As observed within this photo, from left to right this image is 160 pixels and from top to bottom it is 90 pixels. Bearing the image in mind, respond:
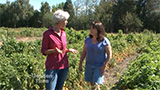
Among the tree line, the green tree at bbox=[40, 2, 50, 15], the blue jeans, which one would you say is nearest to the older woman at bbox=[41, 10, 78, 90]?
the blue jeans

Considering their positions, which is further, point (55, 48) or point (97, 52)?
point (97, 52)

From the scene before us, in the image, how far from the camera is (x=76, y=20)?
4047 cm

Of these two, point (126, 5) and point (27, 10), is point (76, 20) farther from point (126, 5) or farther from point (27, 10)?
point (27, 10)

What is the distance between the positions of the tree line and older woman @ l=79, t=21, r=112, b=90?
2937 cm

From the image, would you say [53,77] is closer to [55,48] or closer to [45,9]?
[55,48]

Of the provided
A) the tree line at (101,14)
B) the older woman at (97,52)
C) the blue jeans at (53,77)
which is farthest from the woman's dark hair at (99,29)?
the tree line at (101,14)

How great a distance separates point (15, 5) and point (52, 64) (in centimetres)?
4901

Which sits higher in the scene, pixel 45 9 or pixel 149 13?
pixel 45 9

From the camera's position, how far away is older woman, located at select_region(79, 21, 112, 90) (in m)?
3.04

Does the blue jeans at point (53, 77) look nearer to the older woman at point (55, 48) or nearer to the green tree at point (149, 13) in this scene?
the older woman at point (55, 48)

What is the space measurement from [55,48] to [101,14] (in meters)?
36.0

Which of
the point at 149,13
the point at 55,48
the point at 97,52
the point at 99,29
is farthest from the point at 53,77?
the point at 149,13

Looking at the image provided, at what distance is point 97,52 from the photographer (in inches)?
121

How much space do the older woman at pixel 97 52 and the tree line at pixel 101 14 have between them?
2937 cm
